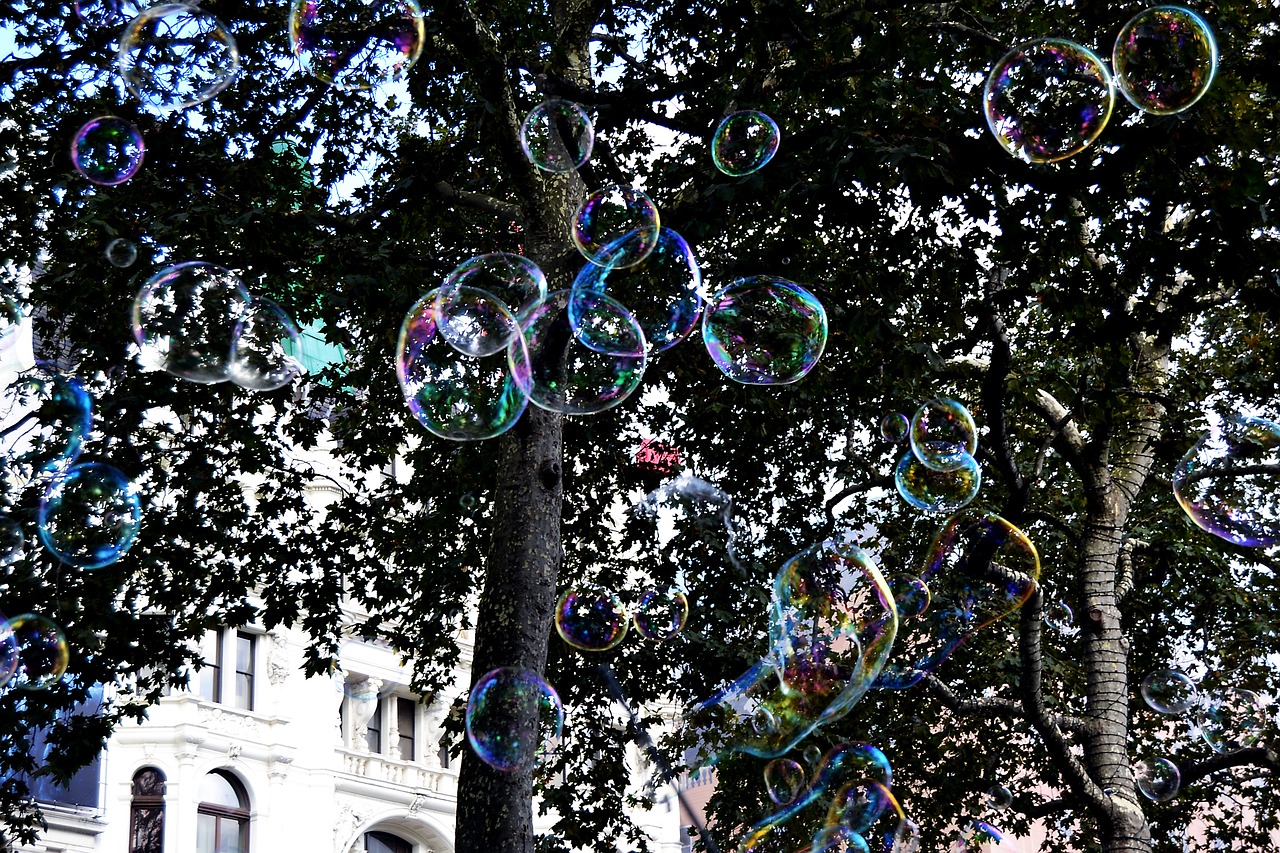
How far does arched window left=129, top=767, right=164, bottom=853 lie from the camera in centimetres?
2561

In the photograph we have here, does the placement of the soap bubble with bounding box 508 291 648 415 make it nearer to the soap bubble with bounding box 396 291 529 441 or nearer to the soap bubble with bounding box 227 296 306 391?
the soap bubble with bounding box 396 291 529 441

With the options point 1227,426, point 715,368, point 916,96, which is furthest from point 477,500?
point 1227,426

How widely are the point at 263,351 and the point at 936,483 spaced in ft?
19.3

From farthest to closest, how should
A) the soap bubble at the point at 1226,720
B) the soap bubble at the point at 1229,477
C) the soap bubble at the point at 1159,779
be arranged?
the soap bubble at the point at 1226,720 → the soap bubble at the point at 1159,779 → the soap bubble at the point at 1229,477

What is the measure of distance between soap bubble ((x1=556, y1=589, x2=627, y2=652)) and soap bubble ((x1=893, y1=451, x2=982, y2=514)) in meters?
3.08

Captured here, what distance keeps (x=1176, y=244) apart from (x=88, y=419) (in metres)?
9.03

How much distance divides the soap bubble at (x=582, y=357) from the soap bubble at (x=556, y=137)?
1502 mm

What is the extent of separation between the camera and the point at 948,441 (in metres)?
11.8

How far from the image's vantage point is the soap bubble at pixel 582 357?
10539 millimetres

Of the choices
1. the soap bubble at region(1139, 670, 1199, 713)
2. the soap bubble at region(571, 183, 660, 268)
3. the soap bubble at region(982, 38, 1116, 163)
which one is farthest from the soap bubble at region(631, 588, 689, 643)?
the soap bubble at region(982, 38, 1116, 163)

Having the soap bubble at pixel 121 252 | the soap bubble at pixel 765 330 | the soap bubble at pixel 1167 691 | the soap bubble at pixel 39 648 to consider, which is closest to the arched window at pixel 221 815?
the soap bubble at pixel 39 648

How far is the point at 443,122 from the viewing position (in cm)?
1814

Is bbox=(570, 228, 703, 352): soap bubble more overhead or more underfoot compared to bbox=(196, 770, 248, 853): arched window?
more underfoot

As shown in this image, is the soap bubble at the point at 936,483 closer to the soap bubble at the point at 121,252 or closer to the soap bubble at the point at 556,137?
the soap bubble at the point at 556,137
